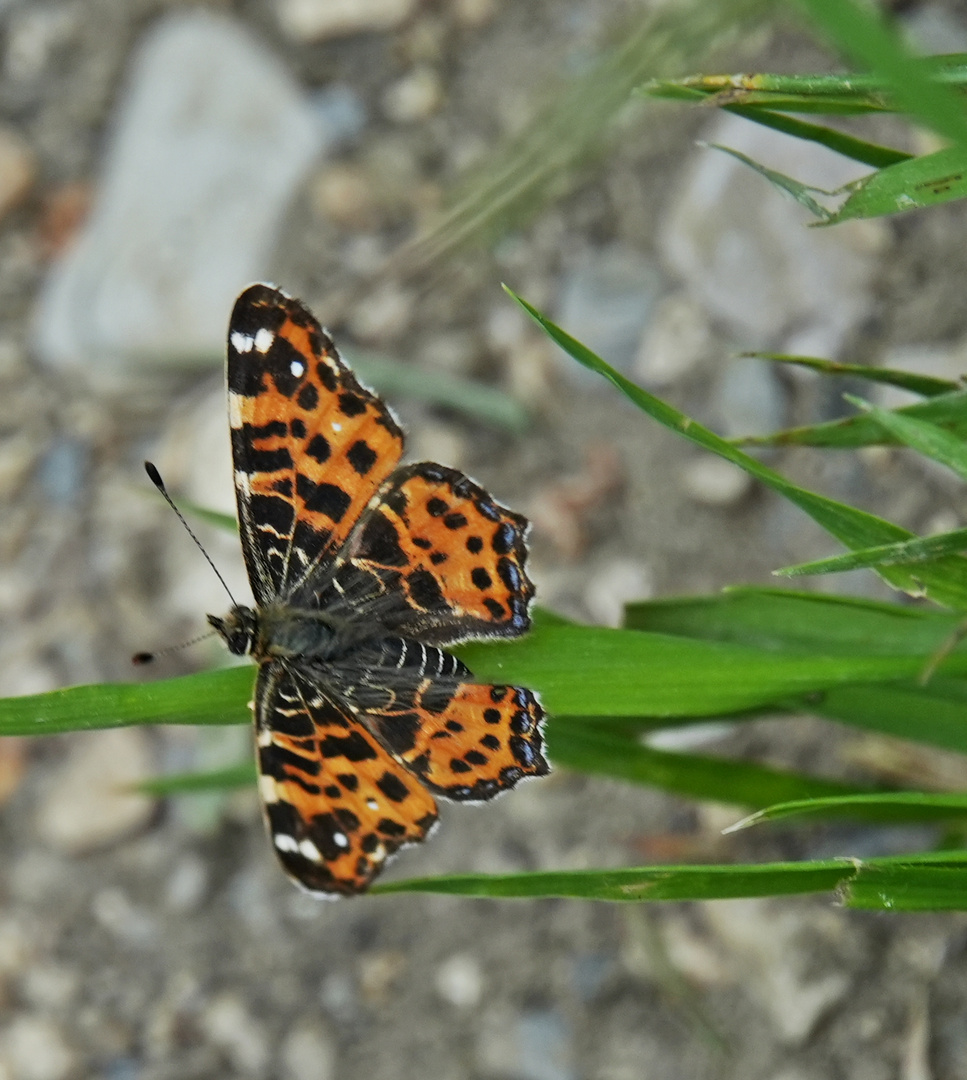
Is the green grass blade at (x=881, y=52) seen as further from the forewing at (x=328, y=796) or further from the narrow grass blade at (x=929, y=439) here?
the forewing at (x=328, y=796)

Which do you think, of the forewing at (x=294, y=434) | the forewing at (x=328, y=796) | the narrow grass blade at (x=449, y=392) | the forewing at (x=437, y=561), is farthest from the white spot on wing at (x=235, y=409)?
the narrow grass blade at (x=449, y=392)

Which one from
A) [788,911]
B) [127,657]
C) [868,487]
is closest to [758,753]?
[788,911]

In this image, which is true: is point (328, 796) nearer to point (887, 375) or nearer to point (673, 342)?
point (887, 375)

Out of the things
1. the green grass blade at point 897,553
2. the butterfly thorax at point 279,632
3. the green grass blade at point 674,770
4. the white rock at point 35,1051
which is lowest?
the white rock at point 35,1051

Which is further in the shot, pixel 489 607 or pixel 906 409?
pixel 489 607

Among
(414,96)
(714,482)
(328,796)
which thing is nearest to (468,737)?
(328,796)

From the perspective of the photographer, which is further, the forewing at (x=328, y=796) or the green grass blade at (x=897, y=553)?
the forewing at (x=328, y=796)

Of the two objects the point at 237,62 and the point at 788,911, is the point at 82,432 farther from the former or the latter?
the point at 788,911
